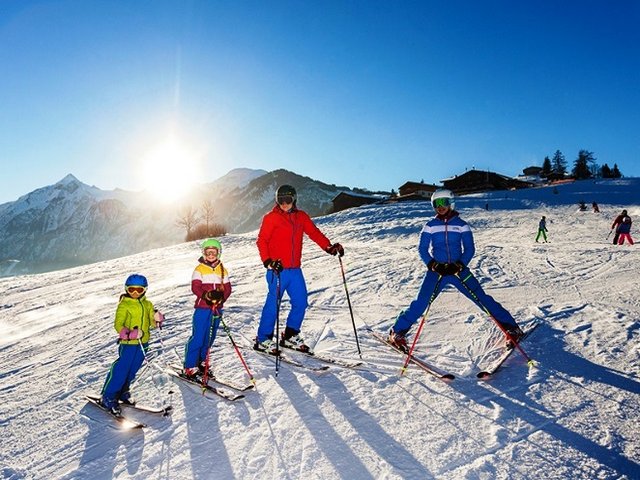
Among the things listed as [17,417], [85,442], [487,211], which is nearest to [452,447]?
[85,442]

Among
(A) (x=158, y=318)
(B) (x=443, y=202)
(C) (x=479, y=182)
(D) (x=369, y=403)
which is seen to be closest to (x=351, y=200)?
(C) (x=479, y=182)

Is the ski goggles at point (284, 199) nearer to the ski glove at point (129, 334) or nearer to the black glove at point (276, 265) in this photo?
the black glove at point (276, 265)

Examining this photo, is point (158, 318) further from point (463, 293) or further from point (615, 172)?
point (615, 172)

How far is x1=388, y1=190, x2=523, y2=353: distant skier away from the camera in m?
4.57

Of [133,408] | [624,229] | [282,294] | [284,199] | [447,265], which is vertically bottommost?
[133,408]

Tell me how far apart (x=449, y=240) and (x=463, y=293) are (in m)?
0.66

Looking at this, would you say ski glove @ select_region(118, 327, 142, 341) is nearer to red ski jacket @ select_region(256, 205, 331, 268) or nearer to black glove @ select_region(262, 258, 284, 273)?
black glove @ select_region(262, 258, 284, 273)

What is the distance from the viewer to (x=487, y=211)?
95.9ft

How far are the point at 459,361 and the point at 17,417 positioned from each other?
4952mm

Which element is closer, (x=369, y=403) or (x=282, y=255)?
(x=369, y=403)

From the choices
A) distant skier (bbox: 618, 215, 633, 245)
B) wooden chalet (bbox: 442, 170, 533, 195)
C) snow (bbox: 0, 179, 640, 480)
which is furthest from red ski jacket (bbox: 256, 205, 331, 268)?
wooden chalet (bbox: 442, 170, 533, 195)

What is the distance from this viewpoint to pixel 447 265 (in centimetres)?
446

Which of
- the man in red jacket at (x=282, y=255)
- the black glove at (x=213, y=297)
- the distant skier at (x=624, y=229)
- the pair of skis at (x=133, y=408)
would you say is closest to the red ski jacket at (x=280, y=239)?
the man in red jacket at (x=282, y=255)

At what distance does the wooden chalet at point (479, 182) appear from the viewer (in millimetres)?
59581
